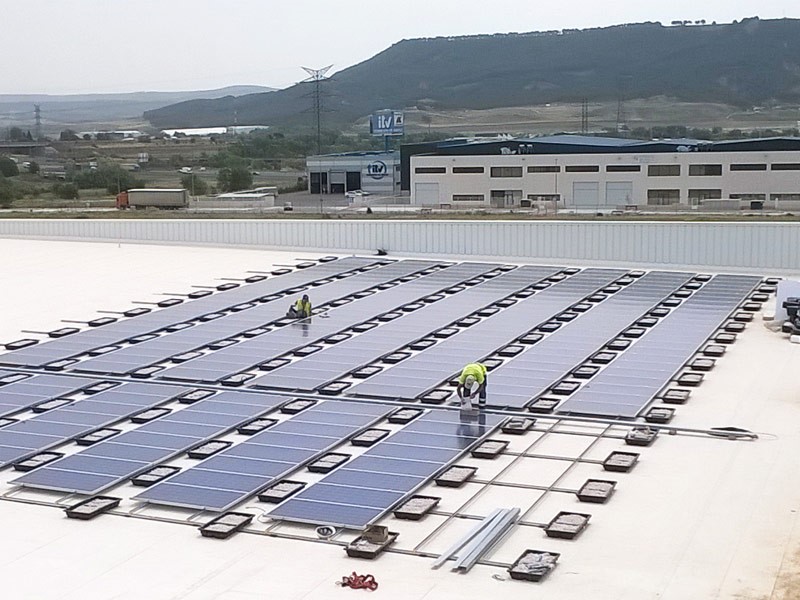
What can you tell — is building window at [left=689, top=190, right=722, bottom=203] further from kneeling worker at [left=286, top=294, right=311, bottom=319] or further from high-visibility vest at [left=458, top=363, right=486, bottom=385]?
high-visibility vest at [left=458, top=363, right=486, bottom=385]

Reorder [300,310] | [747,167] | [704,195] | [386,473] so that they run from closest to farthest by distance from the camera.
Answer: [386,473] → [300,310] → [747,167] → [704,195]

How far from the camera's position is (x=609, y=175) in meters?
68.3

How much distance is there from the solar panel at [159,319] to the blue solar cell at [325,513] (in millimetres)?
11107

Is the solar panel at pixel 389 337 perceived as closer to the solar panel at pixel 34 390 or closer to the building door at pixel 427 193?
the solar panel at pixel 34 390

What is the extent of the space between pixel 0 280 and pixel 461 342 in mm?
17090

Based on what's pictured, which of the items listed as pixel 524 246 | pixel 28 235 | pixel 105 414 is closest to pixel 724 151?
pixel 524 246

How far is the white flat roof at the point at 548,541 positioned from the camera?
12.8 meters

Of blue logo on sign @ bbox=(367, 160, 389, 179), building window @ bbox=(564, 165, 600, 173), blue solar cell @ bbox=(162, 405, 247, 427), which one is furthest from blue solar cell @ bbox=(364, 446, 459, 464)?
blue logo on sign @ bbox=(367, 160, 389, 179)

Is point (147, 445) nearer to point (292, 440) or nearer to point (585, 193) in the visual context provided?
point (292, 440)

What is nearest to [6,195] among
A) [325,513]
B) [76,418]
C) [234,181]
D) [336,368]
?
[234,181]

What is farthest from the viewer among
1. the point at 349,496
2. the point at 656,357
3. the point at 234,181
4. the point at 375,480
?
the point at 234,181

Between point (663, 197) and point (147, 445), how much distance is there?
54.0m

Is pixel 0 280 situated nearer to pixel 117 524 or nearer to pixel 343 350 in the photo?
pixel 343 350

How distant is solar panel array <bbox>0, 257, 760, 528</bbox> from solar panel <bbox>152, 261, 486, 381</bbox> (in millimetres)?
70
